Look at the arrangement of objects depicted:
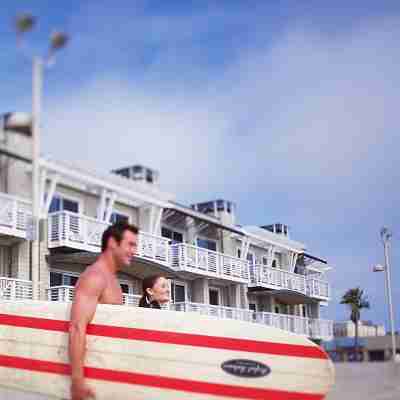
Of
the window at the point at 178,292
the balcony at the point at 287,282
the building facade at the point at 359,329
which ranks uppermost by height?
the balcony at the point at 287,282

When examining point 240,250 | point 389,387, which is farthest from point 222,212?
point 389,387

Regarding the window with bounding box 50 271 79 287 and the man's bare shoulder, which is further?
the window with bounding box 50 271 79 287

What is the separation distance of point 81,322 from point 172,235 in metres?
27.2

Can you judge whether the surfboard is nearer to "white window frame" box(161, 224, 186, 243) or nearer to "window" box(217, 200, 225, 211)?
"white window frame" box(161, 224, 186, 243)

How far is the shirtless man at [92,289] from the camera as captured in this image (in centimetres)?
400

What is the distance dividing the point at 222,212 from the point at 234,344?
31.6 metres

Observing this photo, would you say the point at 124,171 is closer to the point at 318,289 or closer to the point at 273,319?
the point at 273,319

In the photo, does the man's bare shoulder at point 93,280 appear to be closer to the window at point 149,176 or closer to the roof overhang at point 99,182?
the roof overhang at point 99,182

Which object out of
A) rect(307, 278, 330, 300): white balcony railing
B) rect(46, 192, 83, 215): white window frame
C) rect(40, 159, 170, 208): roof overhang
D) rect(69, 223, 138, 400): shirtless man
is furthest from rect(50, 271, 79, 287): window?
rect(69, 223, 138, 400): shirtless man

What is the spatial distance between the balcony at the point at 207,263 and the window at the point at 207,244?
1.43 m

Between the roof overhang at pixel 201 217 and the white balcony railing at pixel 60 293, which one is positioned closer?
the white balcony railing at pixel 60 293

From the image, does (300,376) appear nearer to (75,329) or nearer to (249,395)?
(249,395)

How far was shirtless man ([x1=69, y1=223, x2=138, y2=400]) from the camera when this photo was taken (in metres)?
4.00

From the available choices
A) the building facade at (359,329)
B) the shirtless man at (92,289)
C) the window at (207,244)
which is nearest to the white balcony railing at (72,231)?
the window at (207,244)
